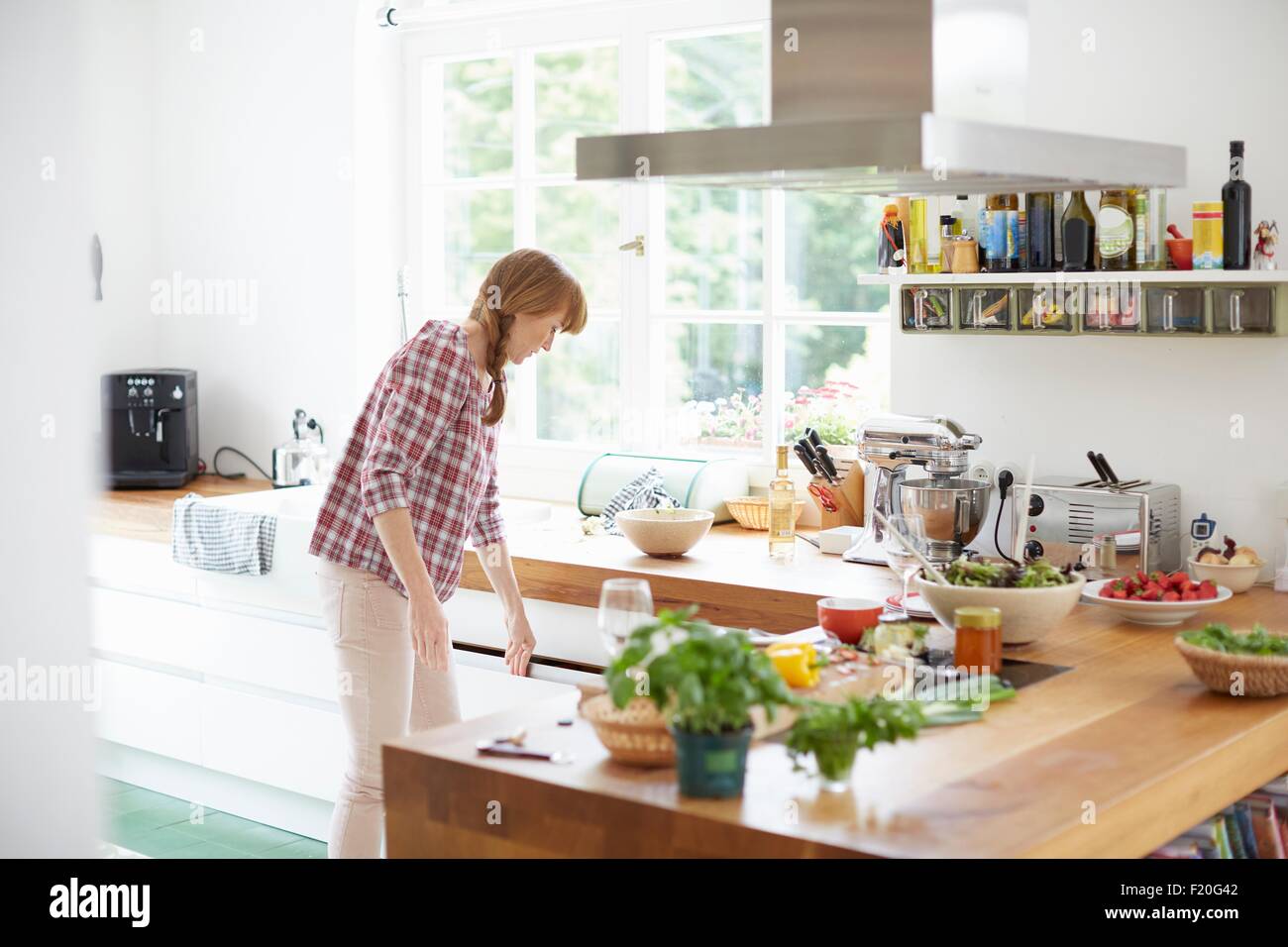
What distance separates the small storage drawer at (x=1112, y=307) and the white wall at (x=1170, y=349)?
0.46 ft

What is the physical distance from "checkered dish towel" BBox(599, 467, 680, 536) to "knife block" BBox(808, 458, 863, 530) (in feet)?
1.34

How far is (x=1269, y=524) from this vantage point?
319cm

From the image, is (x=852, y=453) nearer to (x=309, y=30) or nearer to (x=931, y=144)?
(x=931, y=144)

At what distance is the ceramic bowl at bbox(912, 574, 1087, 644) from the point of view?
2.47 m

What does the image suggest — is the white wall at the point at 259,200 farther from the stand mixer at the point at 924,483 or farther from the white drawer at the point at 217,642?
the stand mixer at the point at 924,483

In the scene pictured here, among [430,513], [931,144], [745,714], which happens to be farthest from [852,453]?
[745,714]

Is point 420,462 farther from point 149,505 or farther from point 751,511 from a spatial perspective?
point 149,505

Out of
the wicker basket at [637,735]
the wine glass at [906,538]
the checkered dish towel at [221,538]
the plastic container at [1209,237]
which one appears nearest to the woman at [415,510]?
the wine glass at [906,538]

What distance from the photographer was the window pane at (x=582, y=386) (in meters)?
4.52

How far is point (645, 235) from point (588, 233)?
0.23 metres

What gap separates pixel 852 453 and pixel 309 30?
238 centimetres

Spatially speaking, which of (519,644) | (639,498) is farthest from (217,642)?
(519,644)

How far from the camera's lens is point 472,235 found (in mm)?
4789
